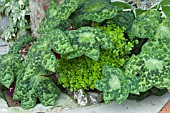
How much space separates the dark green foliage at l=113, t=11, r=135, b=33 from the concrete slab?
21.0 inches

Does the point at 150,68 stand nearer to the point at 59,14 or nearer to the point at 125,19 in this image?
the point at 125,19

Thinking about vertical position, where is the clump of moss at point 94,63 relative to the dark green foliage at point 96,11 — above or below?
below

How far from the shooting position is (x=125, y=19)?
117 inches

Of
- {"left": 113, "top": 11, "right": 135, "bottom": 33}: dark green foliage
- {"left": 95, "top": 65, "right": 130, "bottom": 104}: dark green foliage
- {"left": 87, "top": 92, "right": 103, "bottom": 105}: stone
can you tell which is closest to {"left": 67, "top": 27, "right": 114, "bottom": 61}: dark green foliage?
{"left": 95, "top": 65, "right": 130, "bottom": 104}: dark green foliage

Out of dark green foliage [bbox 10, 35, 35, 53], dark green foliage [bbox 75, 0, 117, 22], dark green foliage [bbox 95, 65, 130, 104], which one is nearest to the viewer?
dark green foliage [bbox 95, 65, 130, 104]

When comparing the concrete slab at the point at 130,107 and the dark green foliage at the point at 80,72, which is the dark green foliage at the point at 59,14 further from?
the concrete slab at the point at 130,107

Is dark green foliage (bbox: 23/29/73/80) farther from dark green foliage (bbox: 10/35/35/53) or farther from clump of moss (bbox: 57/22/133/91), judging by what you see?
dark green foliage (bbox: 10/35/35/53)

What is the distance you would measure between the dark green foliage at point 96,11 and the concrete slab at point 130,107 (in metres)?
0.63

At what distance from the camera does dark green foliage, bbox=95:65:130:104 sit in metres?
2.58

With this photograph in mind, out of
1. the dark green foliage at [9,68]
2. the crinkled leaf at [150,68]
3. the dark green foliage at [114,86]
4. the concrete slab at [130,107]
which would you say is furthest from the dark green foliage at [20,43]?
the crinkled leaf at [150,68]

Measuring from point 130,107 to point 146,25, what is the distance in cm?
59

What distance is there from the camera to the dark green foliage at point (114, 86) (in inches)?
102

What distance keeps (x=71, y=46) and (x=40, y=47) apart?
222mm

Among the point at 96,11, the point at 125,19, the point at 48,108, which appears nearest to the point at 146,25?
the point at 125,19
